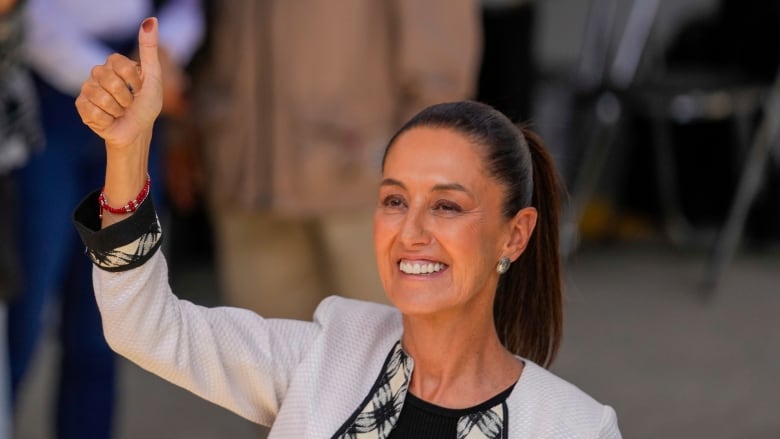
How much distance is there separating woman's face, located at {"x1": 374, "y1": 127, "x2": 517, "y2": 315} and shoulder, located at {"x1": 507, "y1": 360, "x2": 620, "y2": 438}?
6.2 inches

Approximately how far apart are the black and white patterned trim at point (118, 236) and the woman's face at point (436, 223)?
344 millimetres

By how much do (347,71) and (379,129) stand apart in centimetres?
16

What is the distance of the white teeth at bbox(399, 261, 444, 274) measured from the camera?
1974 mm

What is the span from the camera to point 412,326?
6.88 ft

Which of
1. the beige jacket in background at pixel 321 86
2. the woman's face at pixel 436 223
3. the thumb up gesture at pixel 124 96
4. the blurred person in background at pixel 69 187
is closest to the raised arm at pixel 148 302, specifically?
the thumb up gesture at pixel 124 96

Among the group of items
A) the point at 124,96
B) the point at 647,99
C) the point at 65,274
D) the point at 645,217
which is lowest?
the point at 645,217

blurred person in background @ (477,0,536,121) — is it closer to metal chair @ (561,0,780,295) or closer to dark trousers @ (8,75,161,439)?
metal chair @ (561,0,780,295)

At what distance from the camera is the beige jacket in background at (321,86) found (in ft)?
Answer: 10.1

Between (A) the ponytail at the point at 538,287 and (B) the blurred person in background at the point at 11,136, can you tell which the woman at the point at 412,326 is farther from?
(B) the blurred person in background at the point at 11,136

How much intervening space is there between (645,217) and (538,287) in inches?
177

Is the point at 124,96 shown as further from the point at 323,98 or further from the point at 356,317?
the point at 323,98

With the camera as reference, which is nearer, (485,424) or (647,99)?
(485,424)

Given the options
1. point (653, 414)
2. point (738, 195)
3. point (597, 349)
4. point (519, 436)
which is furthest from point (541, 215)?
point (738, 195)

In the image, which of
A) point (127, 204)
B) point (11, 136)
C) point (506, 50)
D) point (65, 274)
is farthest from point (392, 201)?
point (506, 50)
